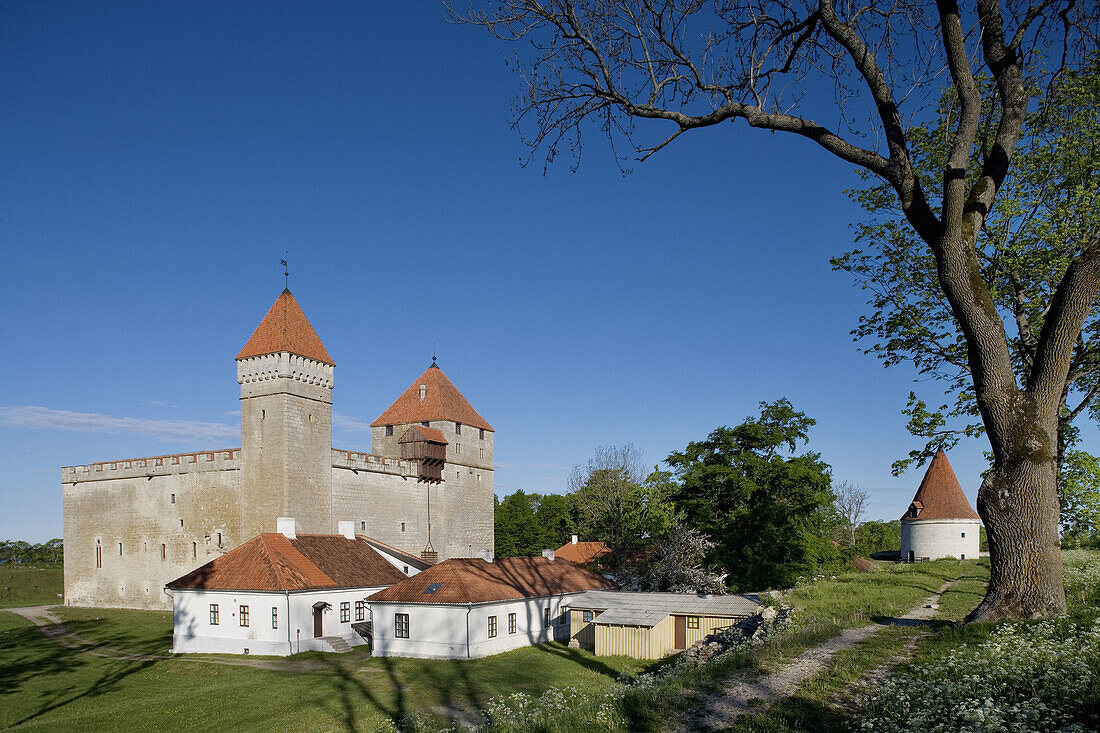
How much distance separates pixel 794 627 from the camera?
1336 centimetres

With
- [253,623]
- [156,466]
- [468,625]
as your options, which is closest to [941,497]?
[468,625]

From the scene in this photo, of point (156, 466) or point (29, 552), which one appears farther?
point (29, 552)

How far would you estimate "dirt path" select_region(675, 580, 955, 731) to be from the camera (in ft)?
24.8

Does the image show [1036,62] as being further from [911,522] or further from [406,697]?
[911,522]

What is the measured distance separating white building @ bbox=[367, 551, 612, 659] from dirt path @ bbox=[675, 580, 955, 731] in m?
20.0

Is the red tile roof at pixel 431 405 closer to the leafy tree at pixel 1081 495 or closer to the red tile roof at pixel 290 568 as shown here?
the red tile roof at pixel 290 568

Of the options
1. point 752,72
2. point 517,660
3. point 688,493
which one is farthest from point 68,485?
point 752,72

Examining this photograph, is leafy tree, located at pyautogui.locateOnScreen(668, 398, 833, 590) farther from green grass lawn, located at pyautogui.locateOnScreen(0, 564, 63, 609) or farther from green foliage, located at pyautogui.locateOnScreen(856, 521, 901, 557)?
green foliage, located at pyautogui.locateOnScreen(856, 521, 901, 557)

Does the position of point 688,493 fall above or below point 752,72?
below

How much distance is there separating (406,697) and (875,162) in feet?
60.6

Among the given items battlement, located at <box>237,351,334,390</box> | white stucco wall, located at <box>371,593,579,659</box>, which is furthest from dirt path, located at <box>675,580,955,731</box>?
battlement, located at <box>237,351,334,390</box>

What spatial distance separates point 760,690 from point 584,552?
47653mm

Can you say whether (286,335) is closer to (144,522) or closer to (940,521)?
(144,522)

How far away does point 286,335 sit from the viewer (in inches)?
1487
